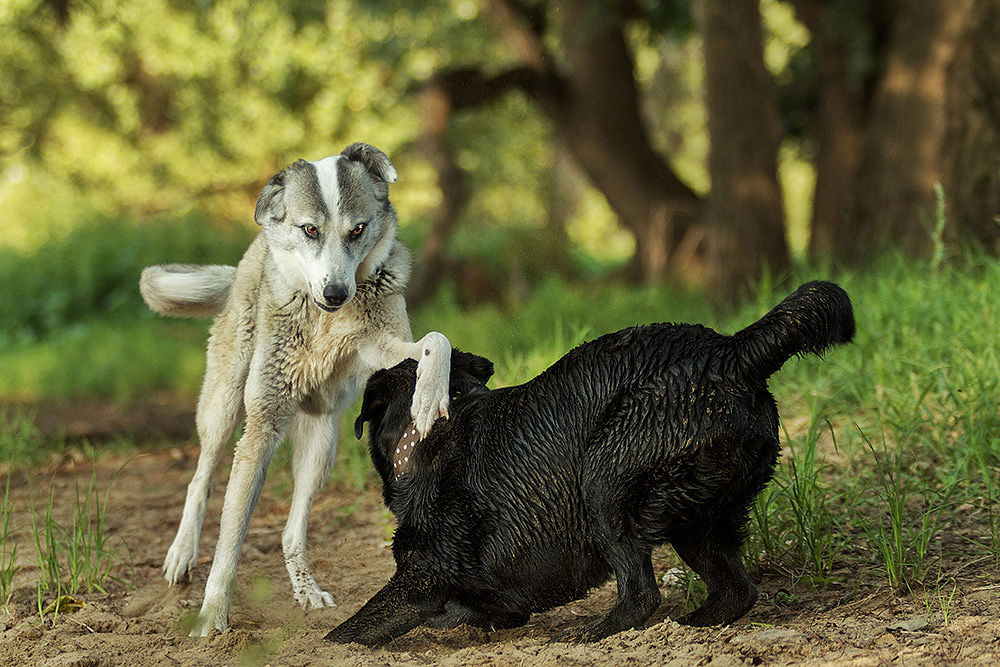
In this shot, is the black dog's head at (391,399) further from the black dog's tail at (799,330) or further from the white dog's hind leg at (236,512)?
the black dog's tail at (799,330)

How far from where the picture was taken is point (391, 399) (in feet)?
10.9

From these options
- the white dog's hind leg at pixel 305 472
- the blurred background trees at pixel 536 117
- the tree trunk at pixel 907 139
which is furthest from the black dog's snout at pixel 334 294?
the tree trunk at pixel 907 139

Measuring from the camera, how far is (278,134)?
2136cm

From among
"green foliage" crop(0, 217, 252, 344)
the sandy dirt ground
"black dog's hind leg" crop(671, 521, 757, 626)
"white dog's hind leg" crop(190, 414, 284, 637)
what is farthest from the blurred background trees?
"white dog's hind leg" crop(190, 414, 284, 637)

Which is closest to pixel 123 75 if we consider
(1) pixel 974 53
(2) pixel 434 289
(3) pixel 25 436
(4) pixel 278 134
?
(4) pixel 278 134

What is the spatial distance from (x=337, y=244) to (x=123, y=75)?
21.2 m

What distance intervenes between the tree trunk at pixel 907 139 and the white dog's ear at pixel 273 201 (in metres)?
5.29

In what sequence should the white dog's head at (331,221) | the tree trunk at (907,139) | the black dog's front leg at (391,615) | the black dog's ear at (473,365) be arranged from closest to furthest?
the black dog's front leg at (391,615) → the white dog's head at (331,221) → the black dog's ear at (473,365) → the tree trunk at (907,139)

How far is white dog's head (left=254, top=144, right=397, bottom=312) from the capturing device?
10.6 ft

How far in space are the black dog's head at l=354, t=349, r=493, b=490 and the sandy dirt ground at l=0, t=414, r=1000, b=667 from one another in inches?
24.4

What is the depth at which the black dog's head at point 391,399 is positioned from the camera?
326 cm

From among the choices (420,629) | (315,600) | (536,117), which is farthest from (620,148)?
(420,629)

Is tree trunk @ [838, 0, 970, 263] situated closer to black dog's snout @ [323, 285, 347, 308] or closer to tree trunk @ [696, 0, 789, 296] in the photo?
tree trunk @ [696, 0, 789, 296]

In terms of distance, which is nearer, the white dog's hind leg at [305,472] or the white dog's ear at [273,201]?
the white dog's ear at [273,201]
